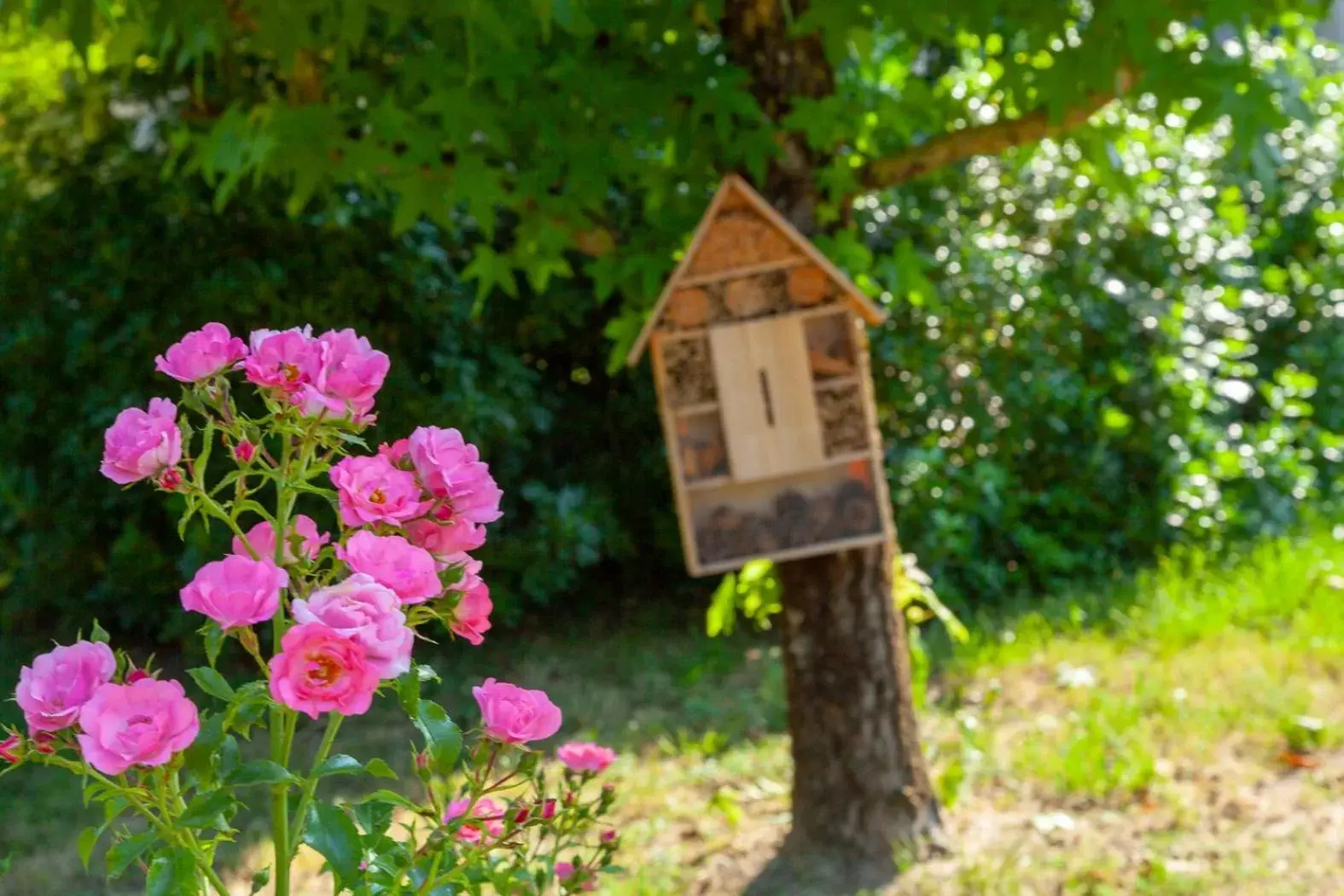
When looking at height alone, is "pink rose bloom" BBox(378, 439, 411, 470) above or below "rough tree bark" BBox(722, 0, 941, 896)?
above

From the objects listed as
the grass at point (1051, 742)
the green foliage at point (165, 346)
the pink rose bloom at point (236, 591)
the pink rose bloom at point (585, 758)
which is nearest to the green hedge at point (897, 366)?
the green foliage at point (165, 346)

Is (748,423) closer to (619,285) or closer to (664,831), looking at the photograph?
(619,285)

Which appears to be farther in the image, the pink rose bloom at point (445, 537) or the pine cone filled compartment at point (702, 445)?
the pine cone filled compartment at point (702, 445)

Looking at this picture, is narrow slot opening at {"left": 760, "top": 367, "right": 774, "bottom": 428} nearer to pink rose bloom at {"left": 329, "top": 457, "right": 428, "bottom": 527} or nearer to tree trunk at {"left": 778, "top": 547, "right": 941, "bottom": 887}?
tree trunk at {"left": 778, "top": 547, "right": 941, "bottom": 887}

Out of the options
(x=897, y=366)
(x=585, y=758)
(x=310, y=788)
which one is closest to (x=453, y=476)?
(x=310, y=788)

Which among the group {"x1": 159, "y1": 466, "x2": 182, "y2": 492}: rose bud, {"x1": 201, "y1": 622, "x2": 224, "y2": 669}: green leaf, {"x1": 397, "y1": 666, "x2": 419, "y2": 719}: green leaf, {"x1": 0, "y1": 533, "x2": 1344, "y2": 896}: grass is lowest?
{"x1": 0, "y1": 533, "x2": 1344, "y2": 896}: grass

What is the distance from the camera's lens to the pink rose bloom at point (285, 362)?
1163mm

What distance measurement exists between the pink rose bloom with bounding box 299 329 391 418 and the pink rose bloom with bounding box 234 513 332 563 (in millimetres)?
108

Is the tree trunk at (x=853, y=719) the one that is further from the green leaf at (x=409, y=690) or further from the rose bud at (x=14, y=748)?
the rose bud at (x=14, y=748)

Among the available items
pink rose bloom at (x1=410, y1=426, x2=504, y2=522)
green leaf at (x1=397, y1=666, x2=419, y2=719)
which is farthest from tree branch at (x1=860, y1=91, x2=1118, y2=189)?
green leaf at (x1=397, y1=666, x2=419, y2=719)

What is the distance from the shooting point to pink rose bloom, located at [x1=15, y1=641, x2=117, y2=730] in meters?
1.05

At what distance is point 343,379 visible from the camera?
3.80 ft

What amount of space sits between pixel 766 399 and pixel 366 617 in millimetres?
1880

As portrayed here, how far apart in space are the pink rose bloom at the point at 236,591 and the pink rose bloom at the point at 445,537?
15 centimetres
